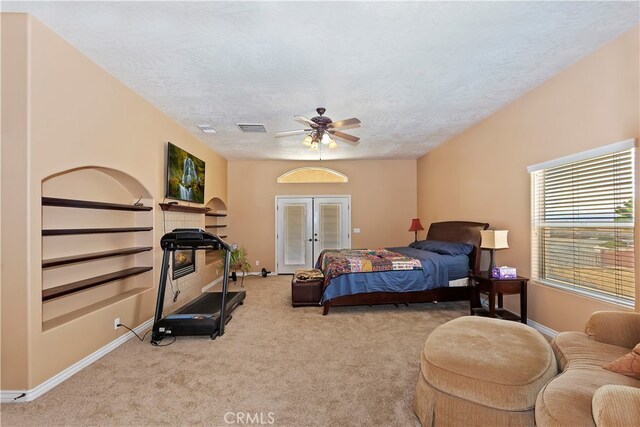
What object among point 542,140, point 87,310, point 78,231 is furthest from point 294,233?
point 542,140

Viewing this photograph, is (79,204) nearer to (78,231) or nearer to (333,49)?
(78,231)

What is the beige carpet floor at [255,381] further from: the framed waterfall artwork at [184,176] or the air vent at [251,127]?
the air vent at [251,127]

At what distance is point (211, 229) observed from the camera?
6.75m

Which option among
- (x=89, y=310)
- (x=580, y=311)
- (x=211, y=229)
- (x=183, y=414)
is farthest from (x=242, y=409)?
(x=211, y=229)

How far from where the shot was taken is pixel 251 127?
463 cm

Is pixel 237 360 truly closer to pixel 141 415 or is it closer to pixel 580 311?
pixel 141 415

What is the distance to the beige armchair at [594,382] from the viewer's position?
1.20 meters

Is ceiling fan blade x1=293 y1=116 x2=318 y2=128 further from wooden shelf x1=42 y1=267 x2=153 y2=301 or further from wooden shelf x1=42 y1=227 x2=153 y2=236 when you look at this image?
wooden shelf x1=42 y1=267 x2=153 y2=301

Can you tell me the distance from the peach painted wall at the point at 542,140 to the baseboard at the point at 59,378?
16.1ft

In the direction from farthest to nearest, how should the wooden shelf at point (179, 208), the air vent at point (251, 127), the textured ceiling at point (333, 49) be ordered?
the air vent at point (251, 127)
the wooden shelf at point (179, 208)
the textured ceiling at point (333, 49)

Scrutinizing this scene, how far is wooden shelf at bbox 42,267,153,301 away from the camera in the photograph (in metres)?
2.49

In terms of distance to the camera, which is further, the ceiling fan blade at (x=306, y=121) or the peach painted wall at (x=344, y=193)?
the peach painted wall at (x=344, y=193)

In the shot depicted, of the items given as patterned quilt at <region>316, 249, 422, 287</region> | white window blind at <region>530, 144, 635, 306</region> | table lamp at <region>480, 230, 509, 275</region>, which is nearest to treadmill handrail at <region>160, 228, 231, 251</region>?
patterned quilt at <region>316, 249, 422, 287</region>

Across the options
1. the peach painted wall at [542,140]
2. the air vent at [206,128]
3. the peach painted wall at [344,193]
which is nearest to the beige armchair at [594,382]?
the peach painted wall at [542,140]
